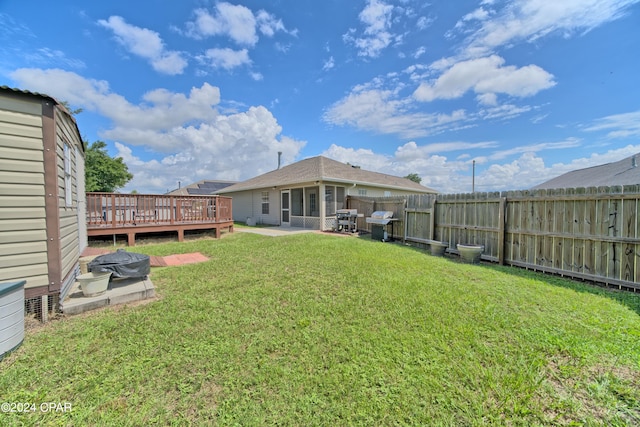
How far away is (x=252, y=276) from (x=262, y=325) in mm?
1935

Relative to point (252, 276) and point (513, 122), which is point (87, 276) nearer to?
point (252, 276)

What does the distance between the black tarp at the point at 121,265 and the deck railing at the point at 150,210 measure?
4.82m

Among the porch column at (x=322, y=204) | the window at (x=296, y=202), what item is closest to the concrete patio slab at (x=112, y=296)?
the porch column at (x=322, y=204)

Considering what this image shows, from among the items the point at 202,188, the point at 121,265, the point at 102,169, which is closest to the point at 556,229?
the point at 121,265

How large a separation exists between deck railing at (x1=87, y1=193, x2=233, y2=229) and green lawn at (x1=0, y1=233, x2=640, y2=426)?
17.9ft

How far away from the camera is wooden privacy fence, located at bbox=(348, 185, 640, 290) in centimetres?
405

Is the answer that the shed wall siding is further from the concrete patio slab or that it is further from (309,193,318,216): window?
(309,193,318,216): window

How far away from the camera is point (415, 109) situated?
13398 mm

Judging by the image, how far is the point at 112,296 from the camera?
342 centimetres

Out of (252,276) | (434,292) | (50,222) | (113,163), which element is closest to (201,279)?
(252,276)

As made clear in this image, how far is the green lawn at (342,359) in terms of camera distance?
1666mm

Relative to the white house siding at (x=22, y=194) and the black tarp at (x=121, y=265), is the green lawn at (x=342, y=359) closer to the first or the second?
the black tarp at (x=121, y=265)

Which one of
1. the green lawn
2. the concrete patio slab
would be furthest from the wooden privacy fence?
the concrete patio slab

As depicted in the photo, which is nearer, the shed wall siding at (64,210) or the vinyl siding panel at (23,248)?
the vinyl siding panel at (23,248)
